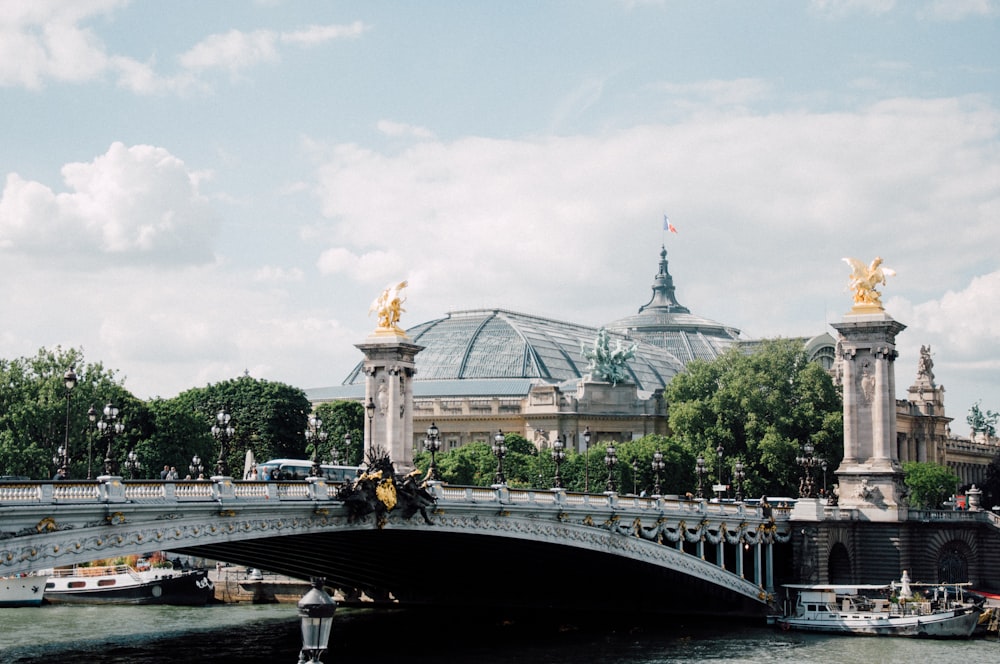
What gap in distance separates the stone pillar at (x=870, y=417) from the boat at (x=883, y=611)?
5379mm

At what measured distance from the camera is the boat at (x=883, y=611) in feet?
214

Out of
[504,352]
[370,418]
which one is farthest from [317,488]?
[504,352]

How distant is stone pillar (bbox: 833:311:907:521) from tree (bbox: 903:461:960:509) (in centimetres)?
4749

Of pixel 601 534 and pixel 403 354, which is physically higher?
pixel 403 354

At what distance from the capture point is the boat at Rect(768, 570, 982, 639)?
65188 millimetres

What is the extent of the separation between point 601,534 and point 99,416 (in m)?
43.4

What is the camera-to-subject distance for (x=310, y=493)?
49.3 meters

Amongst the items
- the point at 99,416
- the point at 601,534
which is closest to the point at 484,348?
the point at 99,416

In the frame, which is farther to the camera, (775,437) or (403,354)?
(775,437)

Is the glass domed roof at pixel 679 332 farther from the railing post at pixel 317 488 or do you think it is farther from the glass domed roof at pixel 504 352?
the railing post at pixel 317 488

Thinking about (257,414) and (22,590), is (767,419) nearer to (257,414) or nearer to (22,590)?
(257,414)

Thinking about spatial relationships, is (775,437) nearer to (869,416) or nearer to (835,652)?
(869,416)

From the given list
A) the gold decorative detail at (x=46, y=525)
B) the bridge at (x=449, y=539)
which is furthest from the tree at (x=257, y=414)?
the gold decorative detail at (x=46, y=525)

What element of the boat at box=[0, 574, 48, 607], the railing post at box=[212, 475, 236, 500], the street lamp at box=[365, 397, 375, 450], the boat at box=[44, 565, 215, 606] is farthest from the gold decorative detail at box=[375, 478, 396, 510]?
the boat at box=[0, 574, 48, 607]
